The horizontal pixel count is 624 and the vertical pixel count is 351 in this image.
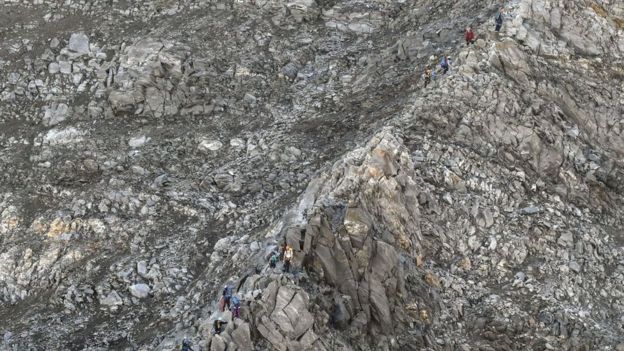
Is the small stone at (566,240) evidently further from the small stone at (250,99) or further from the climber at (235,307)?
the small stone at (250,99)

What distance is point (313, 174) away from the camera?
1225 inches

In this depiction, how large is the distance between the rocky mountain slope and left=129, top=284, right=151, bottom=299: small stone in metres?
0.05

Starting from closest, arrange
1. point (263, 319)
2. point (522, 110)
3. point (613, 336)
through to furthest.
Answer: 1. point (263, 319)
2. point (613, 336)
3. point (522, 110)

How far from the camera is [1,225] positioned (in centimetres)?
3034

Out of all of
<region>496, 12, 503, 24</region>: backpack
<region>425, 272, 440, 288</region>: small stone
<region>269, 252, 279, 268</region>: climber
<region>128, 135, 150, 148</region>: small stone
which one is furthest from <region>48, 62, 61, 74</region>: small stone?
<region>425, 272, 440, 288</region>: small stone

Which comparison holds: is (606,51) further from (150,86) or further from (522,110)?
(150,86)

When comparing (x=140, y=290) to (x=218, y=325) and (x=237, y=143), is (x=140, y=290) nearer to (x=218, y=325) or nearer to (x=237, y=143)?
(x=218, y=325)

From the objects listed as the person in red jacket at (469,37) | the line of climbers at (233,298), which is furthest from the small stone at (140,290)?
the person in red jacket at (469,37)

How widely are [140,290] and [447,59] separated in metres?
16.5

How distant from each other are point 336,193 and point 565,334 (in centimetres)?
926

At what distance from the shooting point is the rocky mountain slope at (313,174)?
26.1 metres

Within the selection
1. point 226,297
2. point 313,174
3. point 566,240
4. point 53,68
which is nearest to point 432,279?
point 566,240

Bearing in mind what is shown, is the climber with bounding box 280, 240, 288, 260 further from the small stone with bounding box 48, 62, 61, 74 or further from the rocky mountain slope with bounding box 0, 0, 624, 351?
the small stone with bounding box 48, 62, 61, 74

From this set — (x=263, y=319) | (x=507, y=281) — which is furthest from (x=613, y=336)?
(x=263, y=319)
